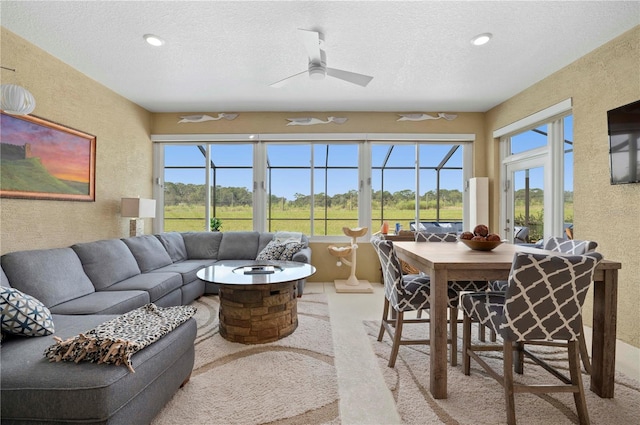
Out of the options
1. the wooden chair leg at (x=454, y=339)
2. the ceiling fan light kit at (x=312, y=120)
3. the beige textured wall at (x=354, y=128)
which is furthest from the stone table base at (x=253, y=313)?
the ceiling fan light kit at (x=312, y=120)

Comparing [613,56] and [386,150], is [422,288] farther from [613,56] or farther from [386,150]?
[386,150]

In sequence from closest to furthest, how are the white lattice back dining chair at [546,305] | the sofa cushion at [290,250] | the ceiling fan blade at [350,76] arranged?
the white lattice back dining chair at [546,305], the ceiling fan blade at [350,76], the sofa cushion at [290,250]

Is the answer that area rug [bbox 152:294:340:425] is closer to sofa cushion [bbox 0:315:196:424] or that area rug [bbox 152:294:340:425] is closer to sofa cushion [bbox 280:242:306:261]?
sofa cushion [bbox 0:315:196:424]

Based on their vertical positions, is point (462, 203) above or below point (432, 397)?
above

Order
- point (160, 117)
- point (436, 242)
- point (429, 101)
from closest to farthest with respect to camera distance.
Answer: point (436, 242) → point (429, 101) → point (160, 117)

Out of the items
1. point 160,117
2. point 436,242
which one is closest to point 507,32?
point 436,242

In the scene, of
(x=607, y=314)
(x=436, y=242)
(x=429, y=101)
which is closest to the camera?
(x=607, y=314)

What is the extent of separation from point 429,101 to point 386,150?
957 mm

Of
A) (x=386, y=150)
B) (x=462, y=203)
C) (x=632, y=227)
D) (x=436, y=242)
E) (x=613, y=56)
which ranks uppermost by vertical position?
(x=613, y=56)

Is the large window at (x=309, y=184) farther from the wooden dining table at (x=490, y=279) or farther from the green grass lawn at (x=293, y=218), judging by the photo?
the wooden dining table at (x=490, y=279)

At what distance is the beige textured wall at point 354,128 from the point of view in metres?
4.68

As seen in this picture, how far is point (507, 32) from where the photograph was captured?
2.53 m

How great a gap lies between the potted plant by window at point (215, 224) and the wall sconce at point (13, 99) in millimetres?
2882

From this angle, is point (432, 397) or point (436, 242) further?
point (436, 242)
